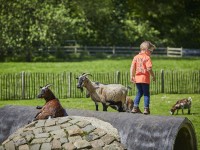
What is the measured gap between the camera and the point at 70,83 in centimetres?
2494

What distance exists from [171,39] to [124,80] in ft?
96.0

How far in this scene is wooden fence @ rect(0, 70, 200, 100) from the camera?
24.3 m

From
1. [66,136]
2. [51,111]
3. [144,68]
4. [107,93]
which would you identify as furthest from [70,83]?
[66,136]

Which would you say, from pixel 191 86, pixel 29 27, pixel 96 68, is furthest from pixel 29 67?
pixel 191 86

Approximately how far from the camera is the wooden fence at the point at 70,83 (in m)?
24.3

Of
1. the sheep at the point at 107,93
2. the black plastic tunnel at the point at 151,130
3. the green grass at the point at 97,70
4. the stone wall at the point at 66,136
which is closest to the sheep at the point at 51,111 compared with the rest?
the stone wall at the point at 66,136

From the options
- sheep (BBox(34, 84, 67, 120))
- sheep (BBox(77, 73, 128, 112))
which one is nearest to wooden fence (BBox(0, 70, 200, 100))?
sheep (BBox(77, 73, 128, 112))

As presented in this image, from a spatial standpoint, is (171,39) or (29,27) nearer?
(29,27)

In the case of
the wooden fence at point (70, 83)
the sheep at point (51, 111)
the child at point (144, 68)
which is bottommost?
the wooden fence at point (70, 83)

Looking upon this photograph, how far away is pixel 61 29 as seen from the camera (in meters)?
44.5

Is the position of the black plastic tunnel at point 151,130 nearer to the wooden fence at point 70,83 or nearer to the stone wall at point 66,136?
the stone wall at point 66,136

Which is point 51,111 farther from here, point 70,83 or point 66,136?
point 70,83

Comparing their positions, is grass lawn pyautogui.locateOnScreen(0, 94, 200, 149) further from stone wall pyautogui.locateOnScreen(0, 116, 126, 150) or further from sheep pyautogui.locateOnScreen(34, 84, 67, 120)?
stone wall pyautogui.locateOnScreen(0, 116, 126, 150)

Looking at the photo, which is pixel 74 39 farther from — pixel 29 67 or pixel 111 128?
pixel 111 128
